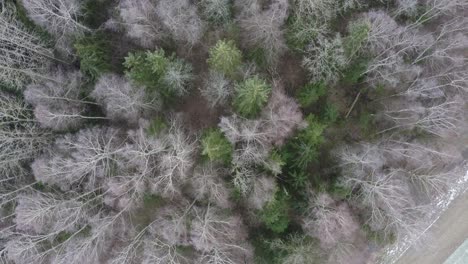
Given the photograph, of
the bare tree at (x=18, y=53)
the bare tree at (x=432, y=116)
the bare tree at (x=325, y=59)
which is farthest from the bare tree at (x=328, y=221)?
the bare tree at (x=18, y=53)

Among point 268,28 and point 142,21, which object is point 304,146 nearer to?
point 268,28

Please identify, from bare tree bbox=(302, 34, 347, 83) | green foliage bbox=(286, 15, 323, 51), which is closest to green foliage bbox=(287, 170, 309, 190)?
bare tree bbox=(302, 34, 347, 83)

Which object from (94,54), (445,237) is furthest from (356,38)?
(445,237)

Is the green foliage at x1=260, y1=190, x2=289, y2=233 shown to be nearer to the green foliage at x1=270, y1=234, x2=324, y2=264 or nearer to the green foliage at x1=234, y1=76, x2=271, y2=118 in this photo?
the green foliage at x1=270, y1=234, x2=324, y2=264

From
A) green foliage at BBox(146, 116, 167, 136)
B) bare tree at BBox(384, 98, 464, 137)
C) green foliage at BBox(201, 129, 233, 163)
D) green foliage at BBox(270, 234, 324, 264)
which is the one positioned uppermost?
bare tree at BBox(384, 98, 464, 137)

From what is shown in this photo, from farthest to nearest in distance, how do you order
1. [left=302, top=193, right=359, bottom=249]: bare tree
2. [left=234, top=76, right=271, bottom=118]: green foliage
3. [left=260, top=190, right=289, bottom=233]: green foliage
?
[left=302, top=193, right=359, bottom=249]: bare tree < [left=260, top=190, right=289, bottom=233]: green foliage < [left=234, top=76, right=271, bottom=118]: green foliage

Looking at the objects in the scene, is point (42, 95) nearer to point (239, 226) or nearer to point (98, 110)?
point (98, 110)

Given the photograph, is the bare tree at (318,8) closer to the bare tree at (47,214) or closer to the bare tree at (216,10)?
the bare tree at (216,10)
